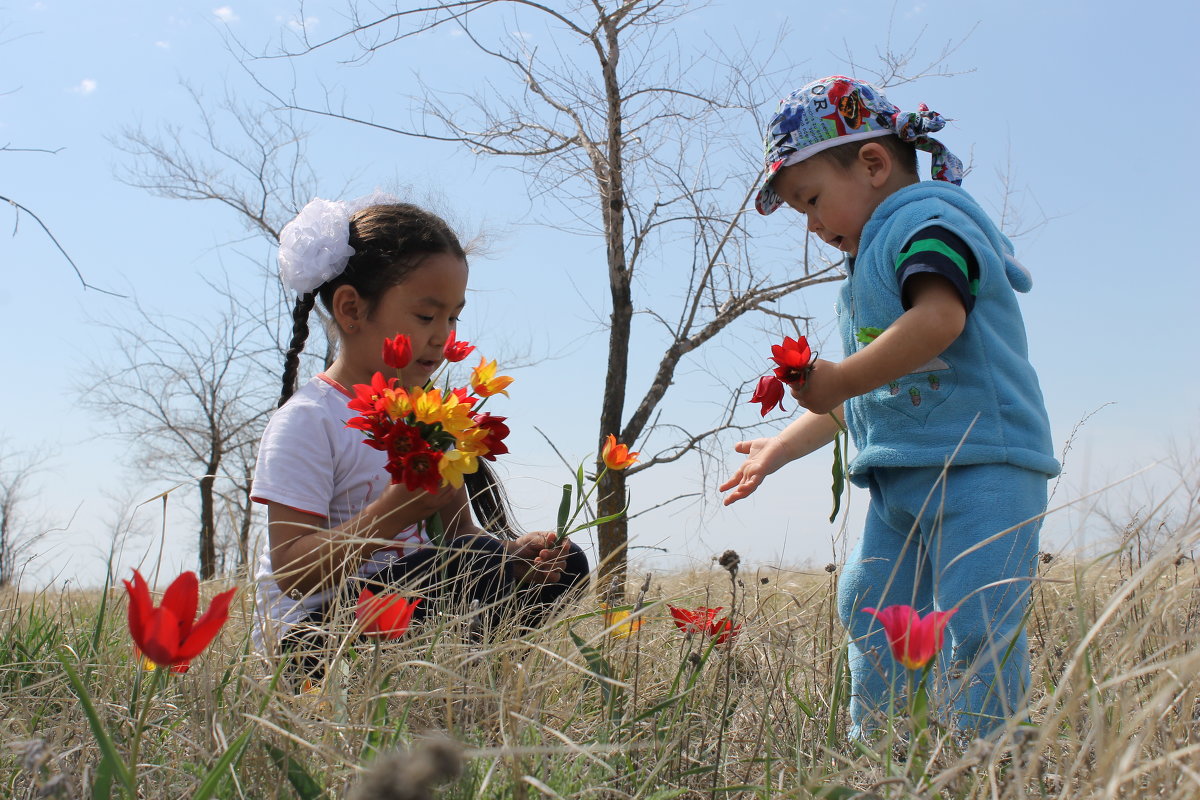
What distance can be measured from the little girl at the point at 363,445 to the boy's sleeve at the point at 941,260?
946 millimetres

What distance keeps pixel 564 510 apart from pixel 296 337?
1430 millimetres

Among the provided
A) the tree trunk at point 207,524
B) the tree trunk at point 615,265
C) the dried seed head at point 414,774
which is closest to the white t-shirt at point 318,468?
the dried seed head at point 414,774

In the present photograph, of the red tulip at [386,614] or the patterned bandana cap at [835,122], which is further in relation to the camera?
the patterned bandana cap at [835,122]

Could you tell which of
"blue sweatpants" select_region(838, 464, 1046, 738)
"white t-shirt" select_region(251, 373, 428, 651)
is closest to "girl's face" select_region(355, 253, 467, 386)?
"white t-shirt" select_region(251, 373, 428, 651)

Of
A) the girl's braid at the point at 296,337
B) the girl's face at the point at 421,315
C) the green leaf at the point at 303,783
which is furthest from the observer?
the girl's braid at the point at 296,337

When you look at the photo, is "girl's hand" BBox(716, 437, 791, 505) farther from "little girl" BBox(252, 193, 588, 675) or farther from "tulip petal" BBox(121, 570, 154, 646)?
"tulip petal" BBox(121, 570, 154, 646)

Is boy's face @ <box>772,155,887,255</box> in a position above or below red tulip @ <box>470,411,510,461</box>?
above

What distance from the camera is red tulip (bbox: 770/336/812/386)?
167 centimetres

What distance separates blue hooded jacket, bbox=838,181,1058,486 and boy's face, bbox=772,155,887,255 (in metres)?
0.07

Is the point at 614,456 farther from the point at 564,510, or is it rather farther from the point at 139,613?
the point at 139,613

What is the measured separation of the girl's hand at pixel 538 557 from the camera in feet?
6.82

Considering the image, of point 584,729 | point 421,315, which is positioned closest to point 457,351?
point 421,315

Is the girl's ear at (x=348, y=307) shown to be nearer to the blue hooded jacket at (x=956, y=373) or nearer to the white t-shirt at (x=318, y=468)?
the white t-shirt at (x=318, y=468)

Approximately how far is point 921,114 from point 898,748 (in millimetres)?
1391
